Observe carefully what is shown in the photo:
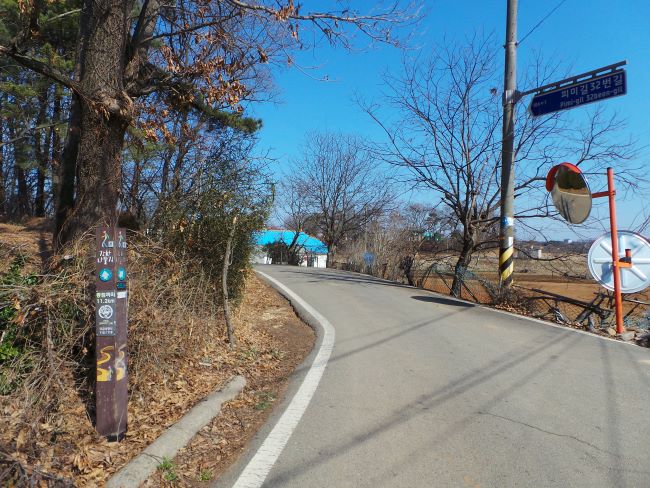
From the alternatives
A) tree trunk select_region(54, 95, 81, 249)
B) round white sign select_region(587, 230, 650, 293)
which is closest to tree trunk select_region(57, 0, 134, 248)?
tree trunk select_region(54, 95, 81, 249)

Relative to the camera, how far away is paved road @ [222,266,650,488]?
3.69 m

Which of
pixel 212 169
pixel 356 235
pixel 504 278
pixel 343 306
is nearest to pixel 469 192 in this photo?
pixel 504 278

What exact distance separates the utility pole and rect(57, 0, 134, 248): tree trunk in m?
8.73

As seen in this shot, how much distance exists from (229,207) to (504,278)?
6.94m

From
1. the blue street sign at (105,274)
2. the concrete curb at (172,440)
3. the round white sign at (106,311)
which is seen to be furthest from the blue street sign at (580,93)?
the round white sign at (106,311)

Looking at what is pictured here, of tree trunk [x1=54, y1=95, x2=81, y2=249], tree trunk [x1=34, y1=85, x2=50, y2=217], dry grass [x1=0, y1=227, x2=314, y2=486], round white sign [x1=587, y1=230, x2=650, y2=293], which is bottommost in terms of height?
dry grass [x1=0, y1=227, x2=314, y2=486]

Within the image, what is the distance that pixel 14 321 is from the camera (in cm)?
421

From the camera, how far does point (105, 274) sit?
4.15 meters

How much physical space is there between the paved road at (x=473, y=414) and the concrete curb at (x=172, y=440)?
58 cm

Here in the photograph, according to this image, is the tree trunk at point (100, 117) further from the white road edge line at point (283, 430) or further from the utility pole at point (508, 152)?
the utility pole at point (508, 152)

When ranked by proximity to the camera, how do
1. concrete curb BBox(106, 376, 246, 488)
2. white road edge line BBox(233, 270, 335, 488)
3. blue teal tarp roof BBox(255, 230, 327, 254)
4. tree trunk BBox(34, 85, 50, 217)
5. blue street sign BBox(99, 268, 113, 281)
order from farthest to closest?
blue teal tarp roof BBox(255, 230, 327, 254), tree trunk BBox(34, 85, 50, 217), blue street sign BBox(99, 268, 113, 281), white road edge line BBox(233, 270, 335, 488), concrete curb BBox(106, 376, 246, 488)

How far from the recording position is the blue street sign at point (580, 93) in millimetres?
9461

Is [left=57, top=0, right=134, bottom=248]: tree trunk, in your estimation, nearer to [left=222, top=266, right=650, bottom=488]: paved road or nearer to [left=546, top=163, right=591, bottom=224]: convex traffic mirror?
[left=222, top=266, right=650, bottom=488]: paved road

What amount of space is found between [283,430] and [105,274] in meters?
2.05
